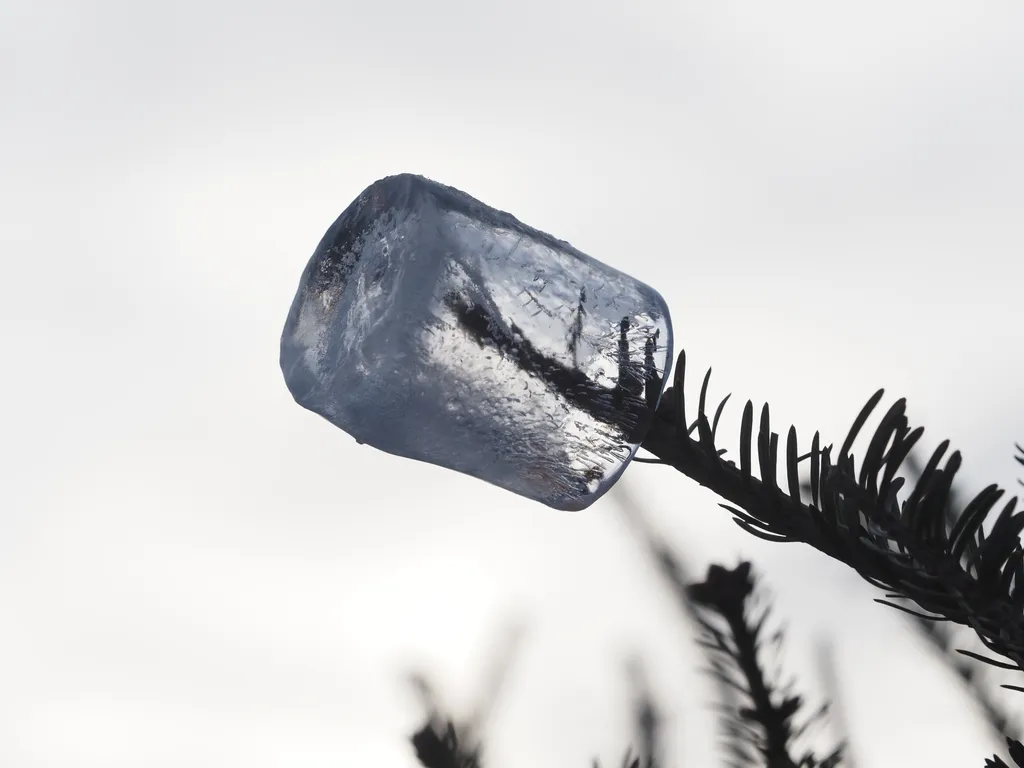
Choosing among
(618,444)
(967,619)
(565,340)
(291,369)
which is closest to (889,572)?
(967,619)

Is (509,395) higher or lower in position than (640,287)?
lower

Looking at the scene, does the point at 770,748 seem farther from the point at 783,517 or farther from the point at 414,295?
the point at 414,295

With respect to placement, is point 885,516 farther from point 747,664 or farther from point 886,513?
point 747,664

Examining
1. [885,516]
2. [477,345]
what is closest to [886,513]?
[885,516]
